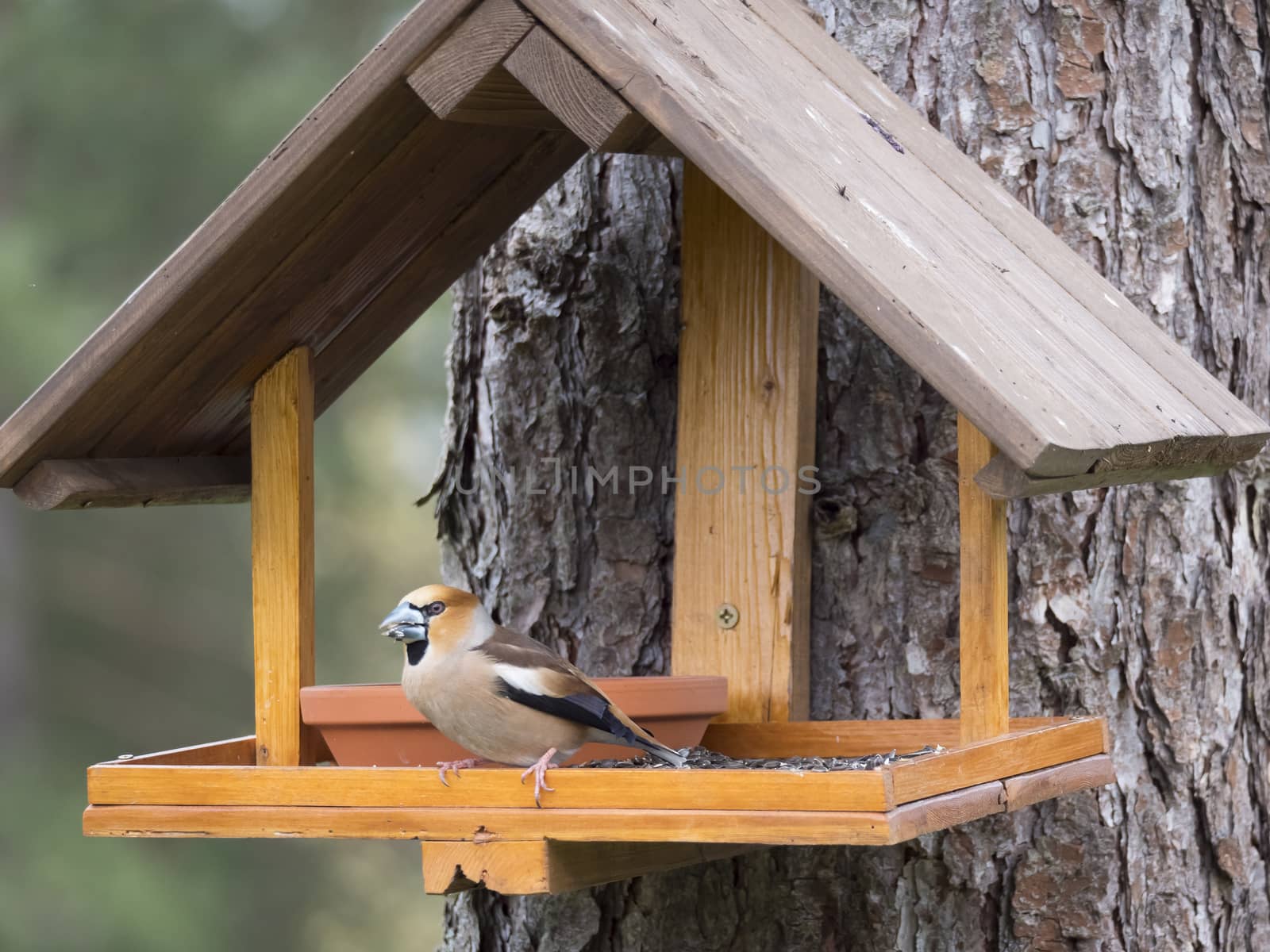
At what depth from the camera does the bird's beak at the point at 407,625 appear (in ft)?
7.62

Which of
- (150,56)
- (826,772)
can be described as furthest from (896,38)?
(150,56)

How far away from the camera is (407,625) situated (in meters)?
2.34

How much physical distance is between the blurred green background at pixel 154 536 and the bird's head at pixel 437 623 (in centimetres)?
510

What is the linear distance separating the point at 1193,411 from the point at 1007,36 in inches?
39.8

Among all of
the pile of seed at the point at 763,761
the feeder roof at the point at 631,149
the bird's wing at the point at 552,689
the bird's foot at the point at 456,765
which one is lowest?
the bird's foot at the point at 456,765

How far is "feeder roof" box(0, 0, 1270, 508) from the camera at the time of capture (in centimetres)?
200

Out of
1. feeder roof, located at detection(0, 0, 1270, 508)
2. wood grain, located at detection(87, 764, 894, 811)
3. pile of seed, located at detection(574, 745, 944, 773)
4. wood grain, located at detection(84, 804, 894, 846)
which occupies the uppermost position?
feeder roof, located at detection(0, 0, 1270, 508)

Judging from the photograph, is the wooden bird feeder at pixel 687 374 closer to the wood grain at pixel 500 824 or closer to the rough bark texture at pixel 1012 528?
the wood grain at pixel 500 824

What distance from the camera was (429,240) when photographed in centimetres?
275

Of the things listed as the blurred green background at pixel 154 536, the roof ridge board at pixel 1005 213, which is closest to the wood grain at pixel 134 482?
the roof ridge board at pixel 1005 213

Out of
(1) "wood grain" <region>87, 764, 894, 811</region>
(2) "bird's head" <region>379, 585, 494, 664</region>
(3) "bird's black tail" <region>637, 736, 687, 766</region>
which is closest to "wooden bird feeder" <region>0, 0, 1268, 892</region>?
(1) "wood grain" <region>87, 764, 894, 811</region>

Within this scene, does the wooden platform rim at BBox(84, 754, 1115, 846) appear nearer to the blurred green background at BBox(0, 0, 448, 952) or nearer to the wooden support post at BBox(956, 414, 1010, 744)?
the wooden support post at BBox(956, 414, 1010, 744)

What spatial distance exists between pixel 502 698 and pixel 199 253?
77cm

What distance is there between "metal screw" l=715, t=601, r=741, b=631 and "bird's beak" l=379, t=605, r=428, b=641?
2.23 feet
